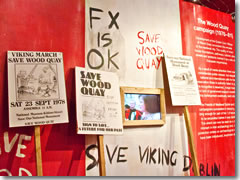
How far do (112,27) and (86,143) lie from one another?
1.10 meters

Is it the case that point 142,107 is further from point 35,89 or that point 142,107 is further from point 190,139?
point 35,89

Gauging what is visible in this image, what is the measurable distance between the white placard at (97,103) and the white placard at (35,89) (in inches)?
5.6

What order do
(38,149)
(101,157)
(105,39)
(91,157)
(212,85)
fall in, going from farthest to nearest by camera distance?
1. (212,85)
2. (105,39)
3. (91,157)
4. (101,157)
5. (38,149)

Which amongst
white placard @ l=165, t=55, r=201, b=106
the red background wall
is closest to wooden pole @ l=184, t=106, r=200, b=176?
white placard @ l=165, t=55, r=201, b=106

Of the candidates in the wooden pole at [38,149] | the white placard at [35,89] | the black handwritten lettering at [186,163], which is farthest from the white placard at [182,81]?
the wooden pole at [38,149]

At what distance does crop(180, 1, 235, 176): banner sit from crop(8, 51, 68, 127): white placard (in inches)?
60.2

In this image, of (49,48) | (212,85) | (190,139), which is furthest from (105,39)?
(212,85)

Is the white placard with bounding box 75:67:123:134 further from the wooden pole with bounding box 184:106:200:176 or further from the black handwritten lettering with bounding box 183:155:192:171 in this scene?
the black handwritten lettering with bounding box 183:155:192:171

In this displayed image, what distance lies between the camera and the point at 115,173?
238 centimetres

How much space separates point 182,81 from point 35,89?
1483mm

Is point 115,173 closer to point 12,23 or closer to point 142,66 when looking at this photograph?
point 142,66

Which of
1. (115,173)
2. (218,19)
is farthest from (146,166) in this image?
(218,19)

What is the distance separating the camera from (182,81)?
9.07 feet

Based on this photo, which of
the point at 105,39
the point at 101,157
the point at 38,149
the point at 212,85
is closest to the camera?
the point at 38,149
